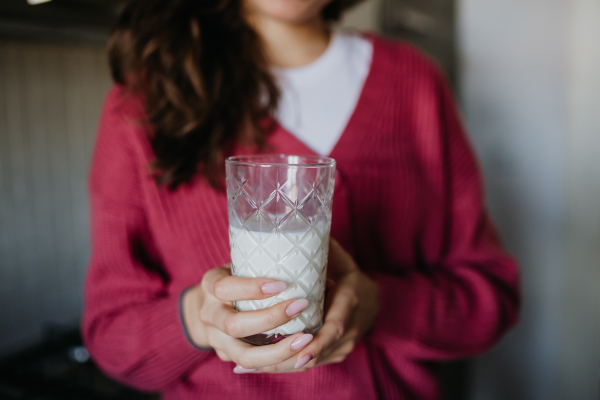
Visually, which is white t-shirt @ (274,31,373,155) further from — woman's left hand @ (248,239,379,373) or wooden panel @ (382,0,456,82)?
wooden panel @ (382,0,456,82)

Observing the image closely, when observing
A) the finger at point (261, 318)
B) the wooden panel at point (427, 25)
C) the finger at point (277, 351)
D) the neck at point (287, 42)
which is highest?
the wooden panel at point (427, 25)

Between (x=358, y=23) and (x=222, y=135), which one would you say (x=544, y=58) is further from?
(x=222, y=135)

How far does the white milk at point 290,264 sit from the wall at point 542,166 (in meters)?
1.41

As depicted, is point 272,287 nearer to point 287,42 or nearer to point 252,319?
point 252,319

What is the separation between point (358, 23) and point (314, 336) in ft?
4.72

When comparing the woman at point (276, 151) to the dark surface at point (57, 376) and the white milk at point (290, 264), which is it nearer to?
the white milk at point (290, 264)

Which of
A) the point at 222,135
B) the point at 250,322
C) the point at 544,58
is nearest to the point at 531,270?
the point at 544,58

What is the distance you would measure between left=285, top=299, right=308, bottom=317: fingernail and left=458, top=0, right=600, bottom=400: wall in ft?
4.81

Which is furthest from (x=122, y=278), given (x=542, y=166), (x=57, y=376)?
(x=542, y=166)

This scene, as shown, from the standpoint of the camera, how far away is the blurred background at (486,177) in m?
1.19

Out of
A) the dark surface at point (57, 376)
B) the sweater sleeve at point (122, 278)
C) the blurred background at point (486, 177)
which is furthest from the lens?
the blurred background at point (486, 177)

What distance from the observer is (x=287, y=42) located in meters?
0.92

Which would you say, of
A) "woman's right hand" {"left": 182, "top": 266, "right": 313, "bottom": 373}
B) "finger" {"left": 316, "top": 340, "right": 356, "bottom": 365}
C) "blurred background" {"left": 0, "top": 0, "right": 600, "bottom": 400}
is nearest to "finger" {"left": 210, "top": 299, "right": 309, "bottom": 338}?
"woman's right hand" {"left": 182, "top": 266, "right": 313, "bottom": 373}

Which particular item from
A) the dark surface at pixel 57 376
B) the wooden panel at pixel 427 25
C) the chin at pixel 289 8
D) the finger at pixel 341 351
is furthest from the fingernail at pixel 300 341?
the wooden panel at pixel 427 25
